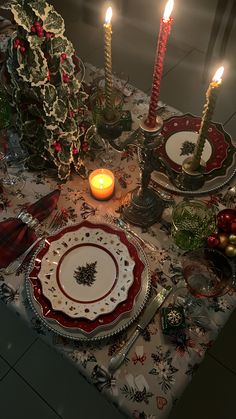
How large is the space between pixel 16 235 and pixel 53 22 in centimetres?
58

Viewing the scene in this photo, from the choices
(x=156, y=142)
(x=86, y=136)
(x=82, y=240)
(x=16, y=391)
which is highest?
(x=156, y=142)

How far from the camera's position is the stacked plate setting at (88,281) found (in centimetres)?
102

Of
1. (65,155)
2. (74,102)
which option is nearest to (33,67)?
(74,102)

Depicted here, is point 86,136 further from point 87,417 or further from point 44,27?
point 87,417

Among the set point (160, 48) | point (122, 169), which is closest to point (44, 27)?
point (160, 48)

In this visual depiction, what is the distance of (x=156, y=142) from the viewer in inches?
37.4

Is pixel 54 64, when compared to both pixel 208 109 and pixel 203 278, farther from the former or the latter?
pixel 203 278

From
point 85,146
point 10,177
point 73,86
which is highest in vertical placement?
point 73,86

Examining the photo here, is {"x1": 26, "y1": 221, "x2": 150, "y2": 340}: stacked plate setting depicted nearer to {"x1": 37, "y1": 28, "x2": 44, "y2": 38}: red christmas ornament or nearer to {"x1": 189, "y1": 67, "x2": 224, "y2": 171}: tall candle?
{"x1": 189, "y1": 67, "x2": 224, "y2": 171}: tall candle

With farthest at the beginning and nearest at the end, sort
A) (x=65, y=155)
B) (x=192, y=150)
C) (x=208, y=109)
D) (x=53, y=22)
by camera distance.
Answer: (x=192, y=150) < (x=65, y=155) < (x=53, y=22) < (x=208, y=109)

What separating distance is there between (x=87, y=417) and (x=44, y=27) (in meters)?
1.43

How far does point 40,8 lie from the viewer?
953mm

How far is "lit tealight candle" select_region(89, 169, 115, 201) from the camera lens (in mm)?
1245

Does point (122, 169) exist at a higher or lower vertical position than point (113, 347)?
higher
